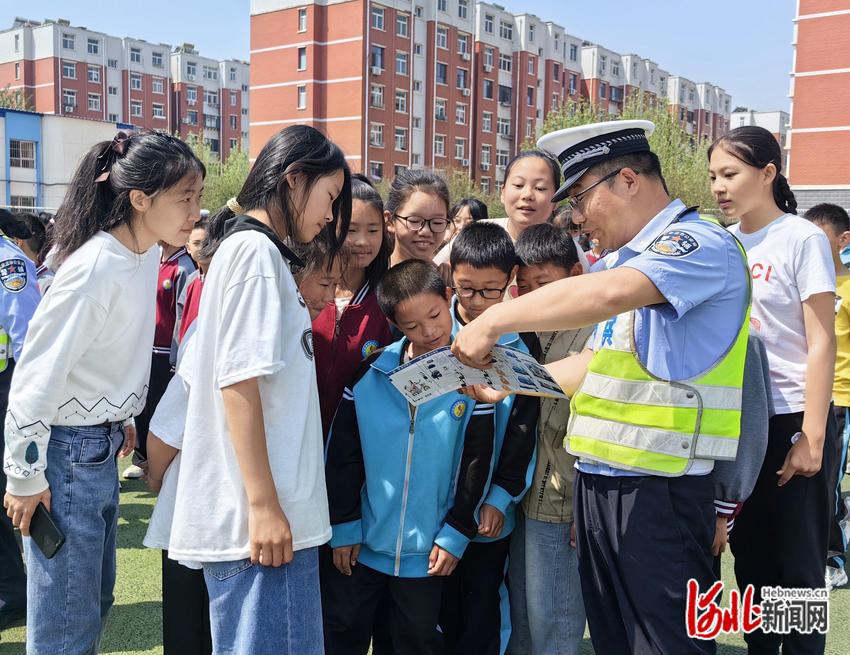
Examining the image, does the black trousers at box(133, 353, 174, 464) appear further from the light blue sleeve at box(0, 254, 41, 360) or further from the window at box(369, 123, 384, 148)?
the window at box(369, 123, 384, 148)

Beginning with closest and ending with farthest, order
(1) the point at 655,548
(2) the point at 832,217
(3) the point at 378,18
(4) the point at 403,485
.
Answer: (1) the point at 655,548 < (4) the point at 403,485 < (2) the point at 832,217 < (3) the point at 378,18

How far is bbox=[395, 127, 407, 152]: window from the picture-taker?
137 ft

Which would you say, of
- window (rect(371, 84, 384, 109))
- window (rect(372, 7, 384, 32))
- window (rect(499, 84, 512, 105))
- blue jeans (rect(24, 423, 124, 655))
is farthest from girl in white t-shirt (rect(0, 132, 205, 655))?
window (rect(499, 84, 512, 105))

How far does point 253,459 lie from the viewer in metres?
1.66

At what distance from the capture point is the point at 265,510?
167cm

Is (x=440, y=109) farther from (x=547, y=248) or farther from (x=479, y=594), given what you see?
(x=479, y=594)

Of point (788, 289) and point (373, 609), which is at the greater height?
point (788, 289)

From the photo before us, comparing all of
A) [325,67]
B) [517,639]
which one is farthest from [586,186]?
[325,67]

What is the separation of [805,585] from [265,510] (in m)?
2.06

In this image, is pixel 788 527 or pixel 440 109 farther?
pixel 440 109

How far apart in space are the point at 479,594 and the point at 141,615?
1753 millimetres

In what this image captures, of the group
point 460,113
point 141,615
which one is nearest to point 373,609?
point 141,615

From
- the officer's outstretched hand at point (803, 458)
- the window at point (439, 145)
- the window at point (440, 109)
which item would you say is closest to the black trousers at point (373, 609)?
the officer's outstretched hand at point (803, 458)

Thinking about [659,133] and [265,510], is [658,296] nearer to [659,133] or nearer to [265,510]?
[265,510]
